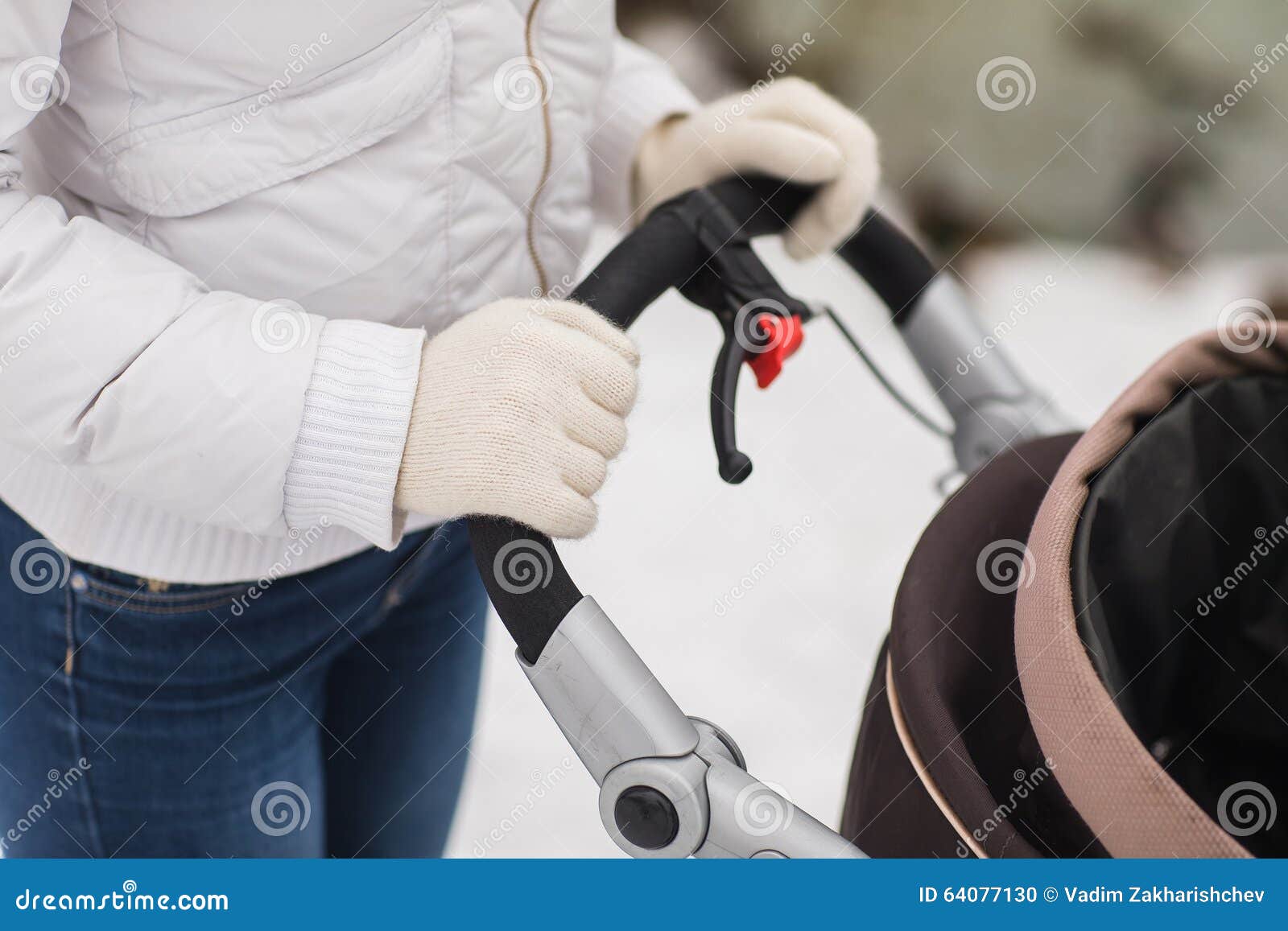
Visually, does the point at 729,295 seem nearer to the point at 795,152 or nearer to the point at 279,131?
the point at 795,152

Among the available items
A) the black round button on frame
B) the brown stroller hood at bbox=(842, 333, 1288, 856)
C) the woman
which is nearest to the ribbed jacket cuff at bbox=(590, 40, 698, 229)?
the woman

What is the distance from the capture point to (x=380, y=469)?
58cm

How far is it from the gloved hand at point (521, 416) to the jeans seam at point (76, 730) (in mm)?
257

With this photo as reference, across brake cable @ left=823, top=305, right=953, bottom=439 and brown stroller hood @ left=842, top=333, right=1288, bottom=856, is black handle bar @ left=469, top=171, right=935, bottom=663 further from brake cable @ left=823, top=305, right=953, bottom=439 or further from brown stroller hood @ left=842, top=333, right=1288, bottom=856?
brown stroller hood @ left=842, top=333, right=1288, bottom=856

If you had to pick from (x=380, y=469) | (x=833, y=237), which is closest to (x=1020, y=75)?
(x=833, y=237)

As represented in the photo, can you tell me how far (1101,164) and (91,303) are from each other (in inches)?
86.1

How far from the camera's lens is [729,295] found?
682 mm

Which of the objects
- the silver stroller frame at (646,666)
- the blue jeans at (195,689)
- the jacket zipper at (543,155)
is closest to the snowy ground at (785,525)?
the blue jeans at (195,689)

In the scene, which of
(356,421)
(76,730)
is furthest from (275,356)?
(76,730)

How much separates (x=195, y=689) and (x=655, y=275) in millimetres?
409

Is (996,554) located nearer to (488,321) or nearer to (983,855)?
(983,855)

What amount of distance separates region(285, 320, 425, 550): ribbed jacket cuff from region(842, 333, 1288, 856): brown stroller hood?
292mm

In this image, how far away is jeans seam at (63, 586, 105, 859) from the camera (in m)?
0.69

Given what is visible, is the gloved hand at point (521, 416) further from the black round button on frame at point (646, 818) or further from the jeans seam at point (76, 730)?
the jeans seam at point (76, 730)
